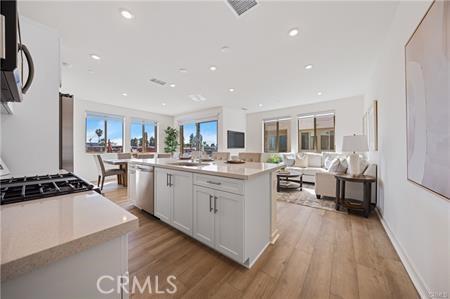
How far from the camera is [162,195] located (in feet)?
7.95

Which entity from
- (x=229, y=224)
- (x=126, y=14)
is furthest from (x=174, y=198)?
(x=126, y=14)

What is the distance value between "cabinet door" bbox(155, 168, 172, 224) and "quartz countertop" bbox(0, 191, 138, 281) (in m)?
1.60

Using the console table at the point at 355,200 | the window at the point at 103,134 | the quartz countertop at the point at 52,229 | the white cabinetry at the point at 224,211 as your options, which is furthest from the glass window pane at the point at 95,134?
the console table at the point at 355,200

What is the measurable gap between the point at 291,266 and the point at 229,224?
28.2 inches

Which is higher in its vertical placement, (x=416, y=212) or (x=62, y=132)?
(x=62, y=132)

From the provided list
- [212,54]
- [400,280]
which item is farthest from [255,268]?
[212,54]

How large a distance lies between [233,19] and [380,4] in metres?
1.59

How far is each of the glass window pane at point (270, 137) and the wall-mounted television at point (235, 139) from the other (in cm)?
97

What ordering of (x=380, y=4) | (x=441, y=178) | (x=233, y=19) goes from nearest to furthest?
(x=441, y=178)
(x=380, y=4)
(x=233, y=19)

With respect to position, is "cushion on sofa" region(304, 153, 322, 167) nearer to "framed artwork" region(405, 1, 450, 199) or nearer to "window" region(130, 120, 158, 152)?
"framed artwork" region(405, 1, 450, 199)

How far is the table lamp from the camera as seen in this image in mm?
2891

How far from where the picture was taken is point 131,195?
3.25 m

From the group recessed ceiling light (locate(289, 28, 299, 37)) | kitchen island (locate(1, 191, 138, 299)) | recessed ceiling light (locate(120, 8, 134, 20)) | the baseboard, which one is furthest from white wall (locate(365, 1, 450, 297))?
recessed ceiling light (locate(120, 8, 134, 20))

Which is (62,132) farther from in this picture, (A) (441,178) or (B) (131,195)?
(A) (441,178)
